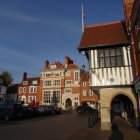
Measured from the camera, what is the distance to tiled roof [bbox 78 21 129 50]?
11.5 meters

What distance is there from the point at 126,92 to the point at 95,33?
19.7 ft

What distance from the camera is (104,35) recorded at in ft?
41.4

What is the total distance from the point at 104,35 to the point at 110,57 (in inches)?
92.2

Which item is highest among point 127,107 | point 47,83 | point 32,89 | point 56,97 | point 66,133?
point 47,83

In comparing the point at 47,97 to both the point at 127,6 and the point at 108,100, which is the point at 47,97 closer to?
the point at 108,100

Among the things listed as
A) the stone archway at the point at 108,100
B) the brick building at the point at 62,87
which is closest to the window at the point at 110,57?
the stone archway at the point at 108,100

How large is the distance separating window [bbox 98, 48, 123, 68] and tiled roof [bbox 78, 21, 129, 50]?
0.65 metres

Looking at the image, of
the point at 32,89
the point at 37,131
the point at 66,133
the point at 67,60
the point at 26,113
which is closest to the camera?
the point at 66,133

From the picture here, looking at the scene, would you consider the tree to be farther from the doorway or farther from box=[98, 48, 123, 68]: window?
box=[98, 48, 123, 68]: window

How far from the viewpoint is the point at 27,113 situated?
63.5 feet

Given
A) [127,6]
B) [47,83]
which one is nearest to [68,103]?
[47,83]

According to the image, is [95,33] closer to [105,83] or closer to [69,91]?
[105,83]

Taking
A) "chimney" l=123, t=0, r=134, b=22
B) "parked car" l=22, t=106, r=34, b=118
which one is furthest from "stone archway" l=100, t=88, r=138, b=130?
"parked car" l=22, t=106, r=34, b=118

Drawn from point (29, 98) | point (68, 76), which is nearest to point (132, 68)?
point (68, 76)
